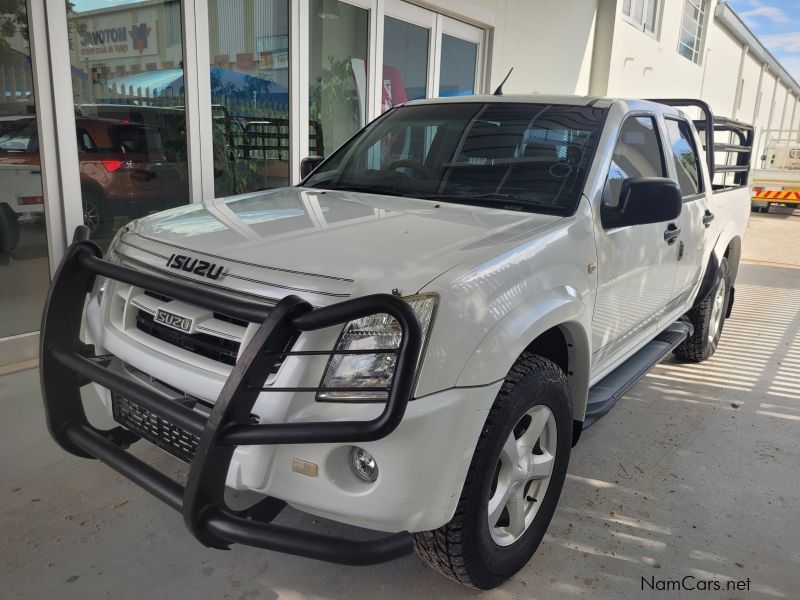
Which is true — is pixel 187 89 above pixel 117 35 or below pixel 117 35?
below

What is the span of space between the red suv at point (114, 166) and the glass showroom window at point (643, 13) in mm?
10966

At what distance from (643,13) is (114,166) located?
43.9ft

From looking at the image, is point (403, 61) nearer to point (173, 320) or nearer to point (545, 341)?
point (545, 341)

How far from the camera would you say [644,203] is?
9.21ft

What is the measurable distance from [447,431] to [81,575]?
1.57 meters

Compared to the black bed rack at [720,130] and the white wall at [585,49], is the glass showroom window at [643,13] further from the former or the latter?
the black bed rack at [720,130]

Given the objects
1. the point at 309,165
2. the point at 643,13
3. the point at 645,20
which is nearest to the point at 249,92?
the point at 309,165

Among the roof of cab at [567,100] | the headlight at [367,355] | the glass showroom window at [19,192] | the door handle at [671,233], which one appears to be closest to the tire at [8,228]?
the glass showroom window at [19,192]

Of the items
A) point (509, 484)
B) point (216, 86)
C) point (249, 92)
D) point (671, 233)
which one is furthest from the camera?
point (249, 92)

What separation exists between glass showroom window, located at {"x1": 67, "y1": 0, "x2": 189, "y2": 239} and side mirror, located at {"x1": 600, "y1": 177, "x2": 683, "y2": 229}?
13.3 ft

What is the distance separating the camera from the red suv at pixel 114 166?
4742 millimetres

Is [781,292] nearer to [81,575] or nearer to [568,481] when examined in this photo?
[568,481]

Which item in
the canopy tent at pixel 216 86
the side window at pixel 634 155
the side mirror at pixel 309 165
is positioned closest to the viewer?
the side window at pixel 634 155

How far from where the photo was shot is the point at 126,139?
5.57m
